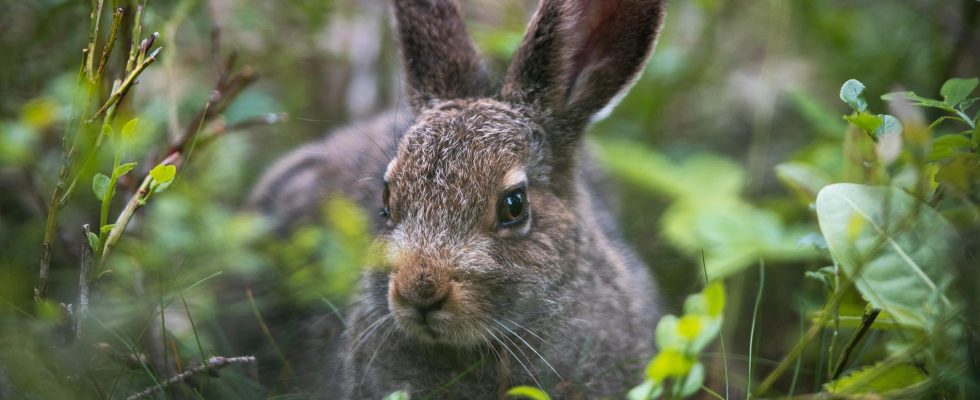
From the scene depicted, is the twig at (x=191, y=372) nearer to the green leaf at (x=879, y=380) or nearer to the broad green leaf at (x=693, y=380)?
the broad green leaf at (x=693, y=380)

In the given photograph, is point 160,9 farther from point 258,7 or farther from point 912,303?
point 912,303

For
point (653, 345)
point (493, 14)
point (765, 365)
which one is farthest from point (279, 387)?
point (493, 14)

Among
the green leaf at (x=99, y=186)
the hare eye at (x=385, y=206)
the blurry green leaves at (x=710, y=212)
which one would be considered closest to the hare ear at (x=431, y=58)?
the hare eye at (x=385, y=206)

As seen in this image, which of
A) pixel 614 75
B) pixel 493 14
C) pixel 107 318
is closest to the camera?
pixel 107 318

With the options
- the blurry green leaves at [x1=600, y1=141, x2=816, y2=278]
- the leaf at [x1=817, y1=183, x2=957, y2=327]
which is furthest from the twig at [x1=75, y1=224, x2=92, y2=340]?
the blurry green leaves at [x1=600, y1=141, x2=816, y2=278]

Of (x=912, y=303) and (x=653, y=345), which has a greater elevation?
(x=912, y=303)

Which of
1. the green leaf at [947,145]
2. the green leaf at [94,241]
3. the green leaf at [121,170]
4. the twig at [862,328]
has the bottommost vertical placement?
the twig at [862,328]

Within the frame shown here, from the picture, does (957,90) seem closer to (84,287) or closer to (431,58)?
(431,58)
